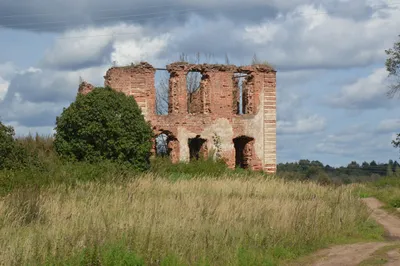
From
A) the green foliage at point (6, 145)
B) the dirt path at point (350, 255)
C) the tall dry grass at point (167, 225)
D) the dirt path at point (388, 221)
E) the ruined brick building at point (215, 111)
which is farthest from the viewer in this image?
the ruined brick building at point (215, 111)

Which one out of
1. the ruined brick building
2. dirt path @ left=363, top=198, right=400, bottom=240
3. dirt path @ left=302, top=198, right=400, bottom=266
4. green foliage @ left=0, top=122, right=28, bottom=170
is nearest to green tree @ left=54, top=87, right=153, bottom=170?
green foliage @ left=0, top=122, right=28, bottom=170

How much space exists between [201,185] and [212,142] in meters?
13.0

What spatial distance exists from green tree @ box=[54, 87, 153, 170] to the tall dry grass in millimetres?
7676

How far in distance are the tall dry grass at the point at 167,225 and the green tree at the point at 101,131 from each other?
7.68 metres

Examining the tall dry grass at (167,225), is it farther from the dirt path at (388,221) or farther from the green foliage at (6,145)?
the green foliage at (6,145)

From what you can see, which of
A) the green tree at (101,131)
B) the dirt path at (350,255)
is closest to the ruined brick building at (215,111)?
the green tree at (101,131)

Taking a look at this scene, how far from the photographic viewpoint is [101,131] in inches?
1137

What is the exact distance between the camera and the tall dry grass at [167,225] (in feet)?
40.4

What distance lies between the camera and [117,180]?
2348cm

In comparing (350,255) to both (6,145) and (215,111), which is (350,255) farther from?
(215,111)

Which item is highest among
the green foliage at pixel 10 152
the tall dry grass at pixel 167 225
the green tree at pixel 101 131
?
the green tree at pixel 101 131

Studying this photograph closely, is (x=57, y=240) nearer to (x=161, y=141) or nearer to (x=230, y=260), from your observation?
(x=230, y=260)

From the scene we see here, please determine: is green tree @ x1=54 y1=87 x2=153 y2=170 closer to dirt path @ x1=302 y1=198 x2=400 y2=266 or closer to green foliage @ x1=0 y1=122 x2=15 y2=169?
green foliage @ x1=0 y1=122 x2=15 y2=169

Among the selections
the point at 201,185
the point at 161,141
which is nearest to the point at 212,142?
the point at 161,141
